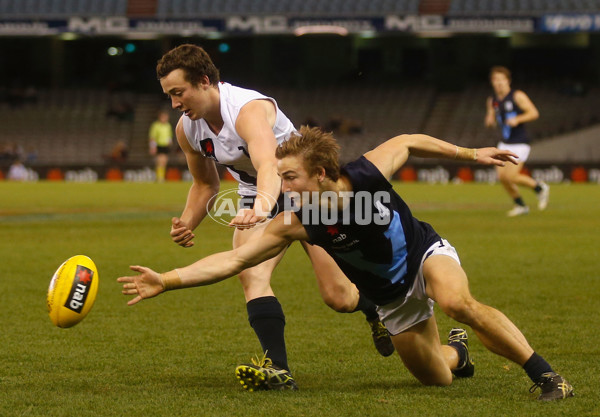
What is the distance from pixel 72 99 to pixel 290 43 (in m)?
9.34

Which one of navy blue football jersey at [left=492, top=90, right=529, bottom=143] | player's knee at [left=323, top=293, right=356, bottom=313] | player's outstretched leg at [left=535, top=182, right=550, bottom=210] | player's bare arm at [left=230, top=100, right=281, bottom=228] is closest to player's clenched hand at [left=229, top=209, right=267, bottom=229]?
player's bare arm at [left=230, top=100, right=281, bottom=228]

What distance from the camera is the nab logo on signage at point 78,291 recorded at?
199 inches

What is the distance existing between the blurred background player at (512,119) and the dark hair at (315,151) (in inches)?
462

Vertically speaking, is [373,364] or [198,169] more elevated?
[198,169]

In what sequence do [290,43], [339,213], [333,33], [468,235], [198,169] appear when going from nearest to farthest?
[339,213] → [198,169] → [468,235] → [333,33] → [290,43]

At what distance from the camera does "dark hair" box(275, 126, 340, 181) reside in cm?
469

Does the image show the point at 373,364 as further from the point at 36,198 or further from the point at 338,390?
the point at 36,198

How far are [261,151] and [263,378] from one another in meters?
1.15

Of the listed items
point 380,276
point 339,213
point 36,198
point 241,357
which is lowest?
point 36,198

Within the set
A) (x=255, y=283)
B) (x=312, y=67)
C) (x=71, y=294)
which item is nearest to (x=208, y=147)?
(x=255, y=283)

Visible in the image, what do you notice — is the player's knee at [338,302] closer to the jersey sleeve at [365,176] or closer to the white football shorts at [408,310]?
the white football shorts at [408,310]

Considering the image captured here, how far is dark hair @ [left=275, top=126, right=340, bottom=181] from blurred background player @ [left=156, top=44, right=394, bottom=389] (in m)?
0.31

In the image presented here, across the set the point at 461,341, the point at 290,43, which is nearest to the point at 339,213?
the point at 461,341

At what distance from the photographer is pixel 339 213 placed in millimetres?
4906
